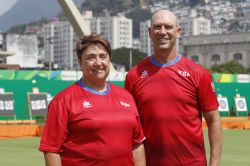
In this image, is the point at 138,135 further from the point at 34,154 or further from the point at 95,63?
the point at 34,154

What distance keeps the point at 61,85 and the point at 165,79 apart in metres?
19.5

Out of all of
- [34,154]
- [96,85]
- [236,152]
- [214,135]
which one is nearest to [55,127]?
[96,85]

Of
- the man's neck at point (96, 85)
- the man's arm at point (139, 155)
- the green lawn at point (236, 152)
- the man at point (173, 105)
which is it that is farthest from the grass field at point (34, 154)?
the man's neck at point (96, 85)

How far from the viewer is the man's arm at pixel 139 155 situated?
397 centimetres

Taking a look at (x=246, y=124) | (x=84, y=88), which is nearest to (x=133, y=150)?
(x=84, y=88)

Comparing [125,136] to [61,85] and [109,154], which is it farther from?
[61,85]

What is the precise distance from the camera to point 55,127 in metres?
3.69

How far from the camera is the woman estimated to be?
3697 mm

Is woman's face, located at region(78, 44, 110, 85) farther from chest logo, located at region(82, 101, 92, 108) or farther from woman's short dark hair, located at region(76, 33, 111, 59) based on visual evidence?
chest logo, located at region(82, 101, 92, 108)

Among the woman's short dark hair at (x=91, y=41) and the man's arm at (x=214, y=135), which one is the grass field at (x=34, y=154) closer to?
the man's arm at (x=214, y=135)

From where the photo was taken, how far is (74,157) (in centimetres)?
375

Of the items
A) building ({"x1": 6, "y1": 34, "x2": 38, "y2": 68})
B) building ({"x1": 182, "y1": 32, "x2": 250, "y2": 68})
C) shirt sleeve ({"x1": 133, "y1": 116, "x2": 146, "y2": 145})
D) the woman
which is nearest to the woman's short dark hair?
the woman

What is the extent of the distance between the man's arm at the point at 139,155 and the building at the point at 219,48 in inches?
4578

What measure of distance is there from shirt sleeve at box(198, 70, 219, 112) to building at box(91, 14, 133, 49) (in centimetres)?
18757
